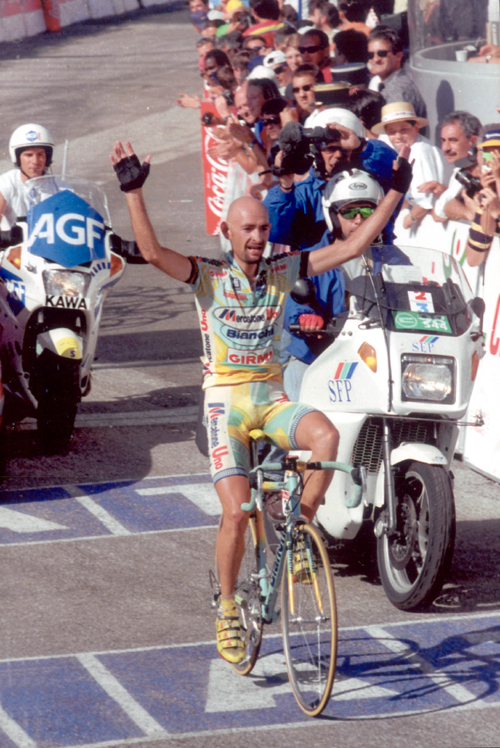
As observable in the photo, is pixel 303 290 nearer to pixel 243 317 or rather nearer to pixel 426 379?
pixel 243 317

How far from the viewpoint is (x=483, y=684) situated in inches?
201

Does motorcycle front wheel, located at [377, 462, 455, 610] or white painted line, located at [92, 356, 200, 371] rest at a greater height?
motorcycle front wheel, located at [377, 462, 455, 610]

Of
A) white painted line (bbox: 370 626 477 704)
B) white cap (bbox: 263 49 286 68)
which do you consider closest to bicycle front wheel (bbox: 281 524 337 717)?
white painted line (bbox: 370 626 477 704)

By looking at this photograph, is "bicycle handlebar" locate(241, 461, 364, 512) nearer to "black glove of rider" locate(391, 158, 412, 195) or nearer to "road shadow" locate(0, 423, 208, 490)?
"black glove of rider" locate(391, 158, 412, 195)

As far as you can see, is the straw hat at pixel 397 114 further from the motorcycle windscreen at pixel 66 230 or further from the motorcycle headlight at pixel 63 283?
the motorcycle headlight at pixel 63 283

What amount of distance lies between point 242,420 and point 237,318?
1.57ft

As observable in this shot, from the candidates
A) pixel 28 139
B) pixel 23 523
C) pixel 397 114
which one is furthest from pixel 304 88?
pixel 23 523

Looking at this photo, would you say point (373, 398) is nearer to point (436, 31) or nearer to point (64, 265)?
point (64, 265)

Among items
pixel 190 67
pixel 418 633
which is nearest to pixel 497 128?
pixel 418 633

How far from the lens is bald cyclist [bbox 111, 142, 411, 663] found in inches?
210

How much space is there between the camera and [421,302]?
5.96 m

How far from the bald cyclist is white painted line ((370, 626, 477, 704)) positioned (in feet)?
2.37

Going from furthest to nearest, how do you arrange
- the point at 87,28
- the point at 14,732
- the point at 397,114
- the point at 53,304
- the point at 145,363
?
1. the point at 87,28
2. the point at 145,363
3. the point at 397,114
4. the point at 53,304
5. the point at 14,732

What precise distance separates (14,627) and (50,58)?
32.3m
